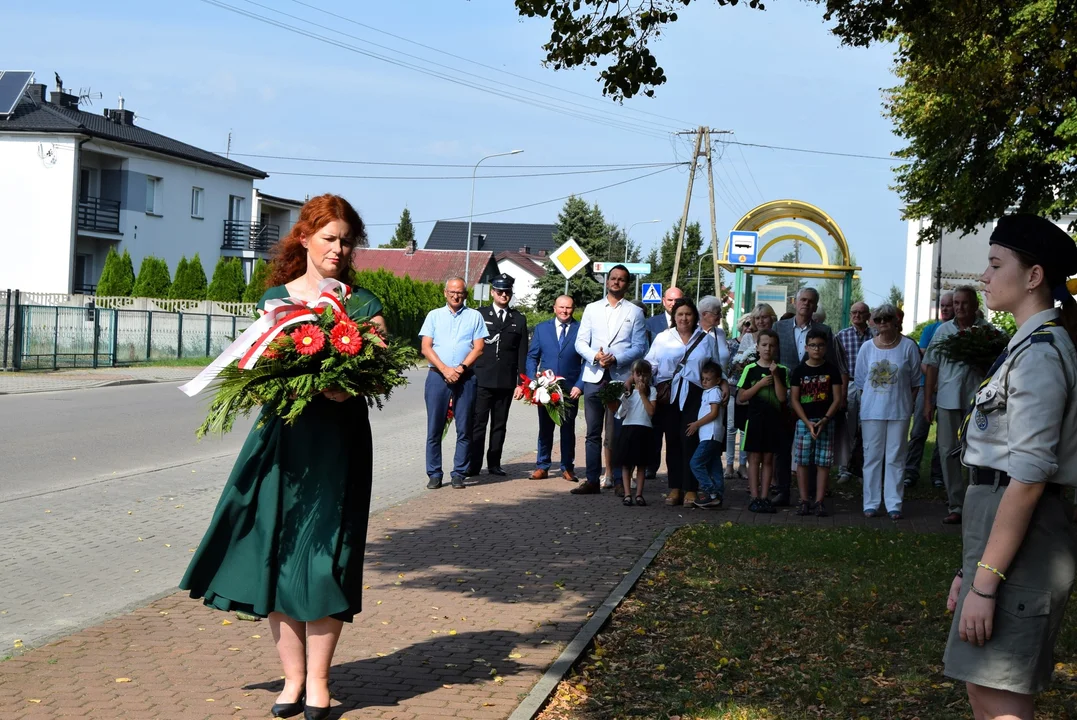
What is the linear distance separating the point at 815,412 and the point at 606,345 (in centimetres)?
236

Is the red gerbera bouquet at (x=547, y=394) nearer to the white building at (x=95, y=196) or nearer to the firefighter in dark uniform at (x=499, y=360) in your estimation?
the firefighter in dark uniform at (x=499, y=360)

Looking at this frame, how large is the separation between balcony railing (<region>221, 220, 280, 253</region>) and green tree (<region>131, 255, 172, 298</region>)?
38.4ft

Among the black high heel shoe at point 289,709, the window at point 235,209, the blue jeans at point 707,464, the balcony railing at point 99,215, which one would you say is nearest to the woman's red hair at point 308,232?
the black high heel shoe at point 289,709

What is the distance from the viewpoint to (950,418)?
10719 mm

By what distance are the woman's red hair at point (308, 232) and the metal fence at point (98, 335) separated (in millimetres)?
19410

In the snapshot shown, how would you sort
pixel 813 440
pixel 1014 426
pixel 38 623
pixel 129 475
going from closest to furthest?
pixel 1014 426
pixel 38 623
pixel 813 440
pixel 129 475

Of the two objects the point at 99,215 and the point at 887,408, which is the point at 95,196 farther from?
the point at 887,408

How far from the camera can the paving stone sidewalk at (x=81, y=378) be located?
23219 millimetres

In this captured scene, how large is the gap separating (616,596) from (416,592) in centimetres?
123

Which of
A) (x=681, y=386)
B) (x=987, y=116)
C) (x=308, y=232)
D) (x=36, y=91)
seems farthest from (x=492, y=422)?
(x=36, y=91)

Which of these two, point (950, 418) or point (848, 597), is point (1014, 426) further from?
point (950, 418)

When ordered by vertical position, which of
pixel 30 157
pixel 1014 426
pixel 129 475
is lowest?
pixel 129 475

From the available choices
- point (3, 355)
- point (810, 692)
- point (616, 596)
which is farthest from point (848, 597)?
point (3, 355)

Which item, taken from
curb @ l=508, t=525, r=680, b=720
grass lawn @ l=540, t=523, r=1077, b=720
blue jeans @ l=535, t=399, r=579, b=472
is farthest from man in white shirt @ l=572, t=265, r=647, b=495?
curb @ l=508, t=525, r=680, b=720
